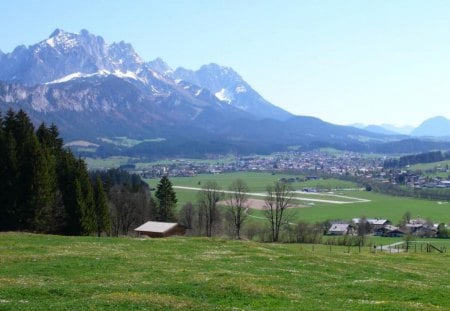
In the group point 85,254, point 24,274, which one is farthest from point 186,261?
point 24,274

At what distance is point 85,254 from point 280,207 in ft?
233

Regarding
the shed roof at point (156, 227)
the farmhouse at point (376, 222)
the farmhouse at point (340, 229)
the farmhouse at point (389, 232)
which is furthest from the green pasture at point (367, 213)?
the shed roof at point (156, 227)

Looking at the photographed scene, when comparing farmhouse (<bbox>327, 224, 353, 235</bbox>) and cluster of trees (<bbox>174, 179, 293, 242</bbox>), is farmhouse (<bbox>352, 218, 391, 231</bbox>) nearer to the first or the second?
farmhouse (<bbox>327, 224, 353, 235</bbox>)

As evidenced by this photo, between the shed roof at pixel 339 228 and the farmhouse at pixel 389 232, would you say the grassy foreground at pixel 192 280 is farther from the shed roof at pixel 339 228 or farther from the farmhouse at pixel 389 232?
the farmhouse at pixel 389 232

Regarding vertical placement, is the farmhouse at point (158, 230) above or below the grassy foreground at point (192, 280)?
below

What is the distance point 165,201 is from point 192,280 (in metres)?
79.2

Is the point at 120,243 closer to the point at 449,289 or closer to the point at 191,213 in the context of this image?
the point at 449,289

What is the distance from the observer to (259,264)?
139 feet

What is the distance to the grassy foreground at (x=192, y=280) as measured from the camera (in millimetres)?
25297

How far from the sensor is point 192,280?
31.1 meters

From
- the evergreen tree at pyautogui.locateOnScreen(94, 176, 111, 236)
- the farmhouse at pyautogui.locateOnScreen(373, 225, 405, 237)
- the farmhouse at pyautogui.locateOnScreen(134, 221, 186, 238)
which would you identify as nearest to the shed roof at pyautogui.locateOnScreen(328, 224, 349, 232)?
the farmhouse at pyautogui.locateOnScreen(373, 225, 405, 237)

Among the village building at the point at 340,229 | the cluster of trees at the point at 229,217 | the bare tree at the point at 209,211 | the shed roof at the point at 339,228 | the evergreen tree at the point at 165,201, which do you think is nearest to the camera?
the cluster of trees at the point at 229,217

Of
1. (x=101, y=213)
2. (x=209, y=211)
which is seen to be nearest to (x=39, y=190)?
(x=101, y=213)

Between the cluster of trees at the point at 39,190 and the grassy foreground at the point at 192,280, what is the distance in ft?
42.1
